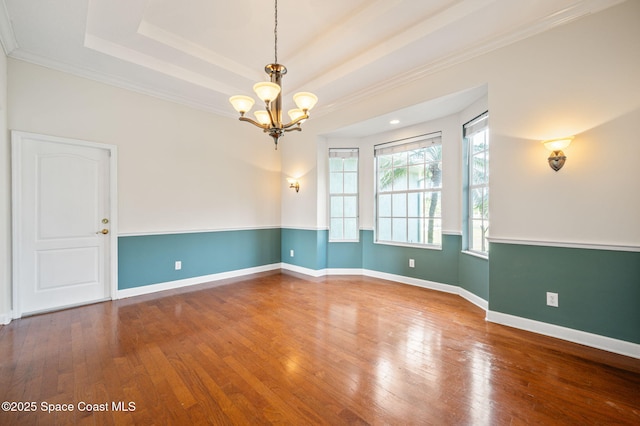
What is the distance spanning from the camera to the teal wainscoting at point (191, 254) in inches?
150

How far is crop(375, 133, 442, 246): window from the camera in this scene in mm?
4254

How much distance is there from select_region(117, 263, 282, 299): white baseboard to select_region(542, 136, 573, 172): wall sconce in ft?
15.5

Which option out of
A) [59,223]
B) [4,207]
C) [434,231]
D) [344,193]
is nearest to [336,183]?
[344,193]

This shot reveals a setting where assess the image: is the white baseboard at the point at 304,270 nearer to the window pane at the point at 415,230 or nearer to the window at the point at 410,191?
the window at the point at 410,191

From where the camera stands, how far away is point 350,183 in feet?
17.0

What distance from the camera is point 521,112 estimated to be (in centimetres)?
277

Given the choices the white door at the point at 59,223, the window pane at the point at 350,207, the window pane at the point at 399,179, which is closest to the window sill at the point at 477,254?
the window pane at the point at 399,179

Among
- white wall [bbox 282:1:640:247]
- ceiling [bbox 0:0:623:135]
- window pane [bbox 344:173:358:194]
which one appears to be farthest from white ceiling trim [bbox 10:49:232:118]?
white wall [bbox 282:1:640:247]

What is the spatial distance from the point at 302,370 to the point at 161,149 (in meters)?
3.75

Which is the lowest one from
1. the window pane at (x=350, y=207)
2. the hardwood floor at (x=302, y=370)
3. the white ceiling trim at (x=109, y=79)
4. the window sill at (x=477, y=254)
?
the hardwood floor at (x=302, y=370)

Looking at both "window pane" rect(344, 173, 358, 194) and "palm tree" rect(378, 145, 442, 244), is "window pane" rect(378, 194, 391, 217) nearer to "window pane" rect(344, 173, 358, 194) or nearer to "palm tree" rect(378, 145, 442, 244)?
"palm tree" rect(378, 145, 442, 244)

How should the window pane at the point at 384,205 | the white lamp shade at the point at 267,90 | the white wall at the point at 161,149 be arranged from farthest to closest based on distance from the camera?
1. the window pane at the point at 384,205
2. the white wall at the point at 161,149
3. the white lamp shade at the point at 267,90

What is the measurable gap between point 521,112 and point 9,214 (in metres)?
5.69

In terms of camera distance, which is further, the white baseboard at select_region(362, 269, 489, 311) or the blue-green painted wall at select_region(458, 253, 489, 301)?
the white baseboard at select_region(362, 269, 489, 311)
